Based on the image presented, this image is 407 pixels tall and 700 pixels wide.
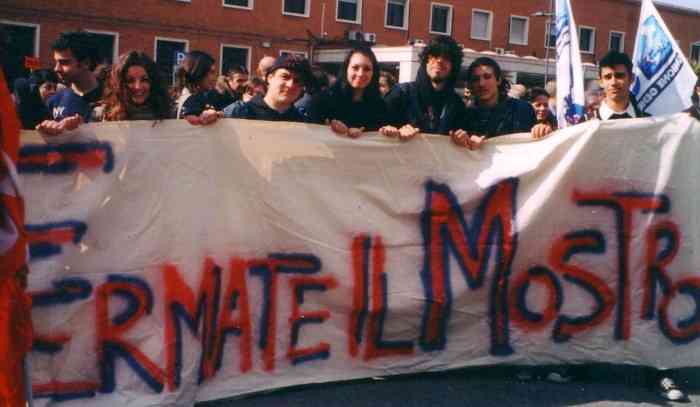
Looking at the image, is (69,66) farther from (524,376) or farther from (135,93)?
(524,376)

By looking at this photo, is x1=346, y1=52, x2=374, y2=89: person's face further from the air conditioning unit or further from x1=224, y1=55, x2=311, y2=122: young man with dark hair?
the air conditioning unit

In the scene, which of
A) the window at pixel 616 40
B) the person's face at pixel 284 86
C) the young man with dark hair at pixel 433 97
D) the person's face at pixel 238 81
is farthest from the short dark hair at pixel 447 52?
the window at pixel 616 40

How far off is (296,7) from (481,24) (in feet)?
30.3

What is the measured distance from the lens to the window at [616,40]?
42.8 metres

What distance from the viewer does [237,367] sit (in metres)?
4.18

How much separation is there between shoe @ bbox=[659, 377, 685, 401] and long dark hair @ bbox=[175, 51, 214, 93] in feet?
10.8

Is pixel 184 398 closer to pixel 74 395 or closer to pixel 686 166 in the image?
pixel 74 395

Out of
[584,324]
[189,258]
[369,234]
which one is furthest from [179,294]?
[584,324]

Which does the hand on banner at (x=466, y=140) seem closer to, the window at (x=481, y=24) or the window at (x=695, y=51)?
the window at (x=481, y=24)

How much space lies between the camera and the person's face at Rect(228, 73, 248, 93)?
761cm

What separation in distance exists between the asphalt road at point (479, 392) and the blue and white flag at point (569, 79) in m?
1.47

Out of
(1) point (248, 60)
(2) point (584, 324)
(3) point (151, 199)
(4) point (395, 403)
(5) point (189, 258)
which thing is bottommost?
(4) point (395, 403)

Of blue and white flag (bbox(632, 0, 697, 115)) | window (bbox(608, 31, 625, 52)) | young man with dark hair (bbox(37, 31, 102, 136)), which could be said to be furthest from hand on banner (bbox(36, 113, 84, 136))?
window (bbox(608, 31, 625, 52))

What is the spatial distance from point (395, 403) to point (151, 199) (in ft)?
5.03
